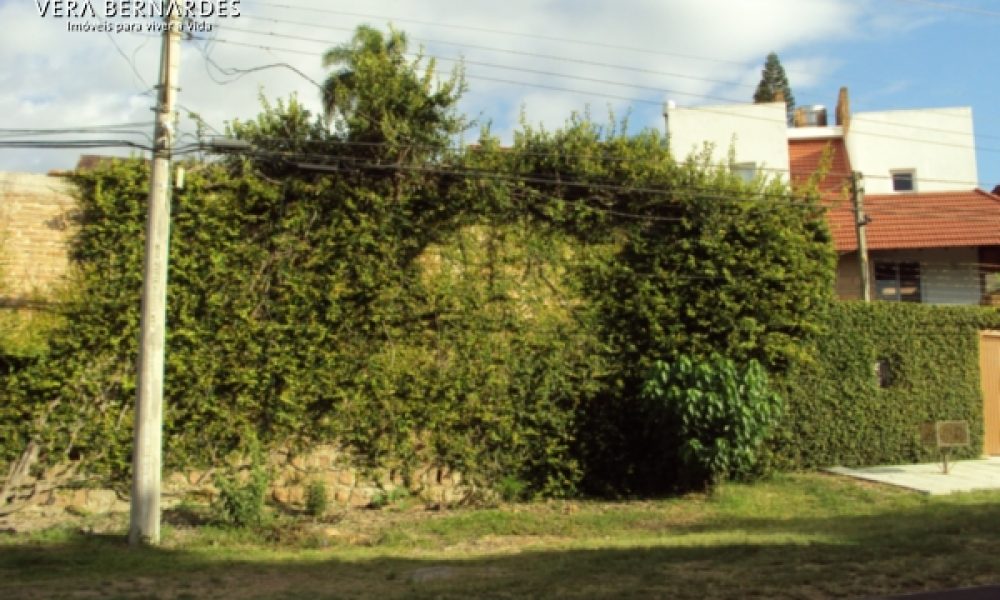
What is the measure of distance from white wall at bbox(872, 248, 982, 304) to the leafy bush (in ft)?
47.2

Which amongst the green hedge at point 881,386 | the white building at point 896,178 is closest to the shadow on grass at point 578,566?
the green hedge at point 881,386

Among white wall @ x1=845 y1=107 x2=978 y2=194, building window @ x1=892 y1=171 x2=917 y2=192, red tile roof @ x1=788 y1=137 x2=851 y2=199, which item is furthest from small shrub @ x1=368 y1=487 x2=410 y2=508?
building window @ x1=892 y1=171 x2=917 y2=192

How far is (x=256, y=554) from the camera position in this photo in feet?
30.9

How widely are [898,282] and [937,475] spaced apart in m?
12.3

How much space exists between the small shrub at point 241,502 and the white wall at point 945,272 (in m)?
20.2

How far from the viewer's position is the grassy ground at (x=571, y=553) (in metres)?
7.09

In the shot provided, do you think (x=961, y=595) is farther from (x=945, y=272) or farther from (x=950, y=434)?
(x=945, y=272)

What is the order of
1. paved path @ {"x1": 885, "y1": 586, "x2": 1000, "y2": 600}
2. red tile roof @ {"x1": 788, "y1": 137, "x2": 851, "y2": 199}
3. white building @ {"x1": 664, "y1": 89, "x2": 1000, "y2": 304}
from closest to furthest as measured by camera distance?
paved path @ {"x1": 885, "y1": 586, "x2": 1000, "y2": 600}
white building @ {"x1": 664, "y1": 89, "x2": 1000, "y2": 304}
red tile roof @ {"x1": 788, "y1": 137, "x2": 851, "y2": 199}

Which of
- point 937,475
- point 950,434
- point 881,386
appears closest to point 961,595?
point 937,475

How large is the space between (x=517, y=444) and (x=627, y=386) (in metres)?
2.11

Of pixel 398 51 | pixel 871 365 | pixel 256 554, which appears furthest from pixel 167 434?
pixel 871 365

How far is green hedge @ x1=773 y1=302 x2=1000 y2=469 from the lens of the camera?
1495 cm

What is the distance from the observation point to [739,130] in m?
28.5

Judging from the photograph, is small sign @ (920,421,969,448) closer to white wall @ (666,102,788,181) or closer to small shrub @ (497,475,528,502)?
small shrub @ (497,475,528,502)
